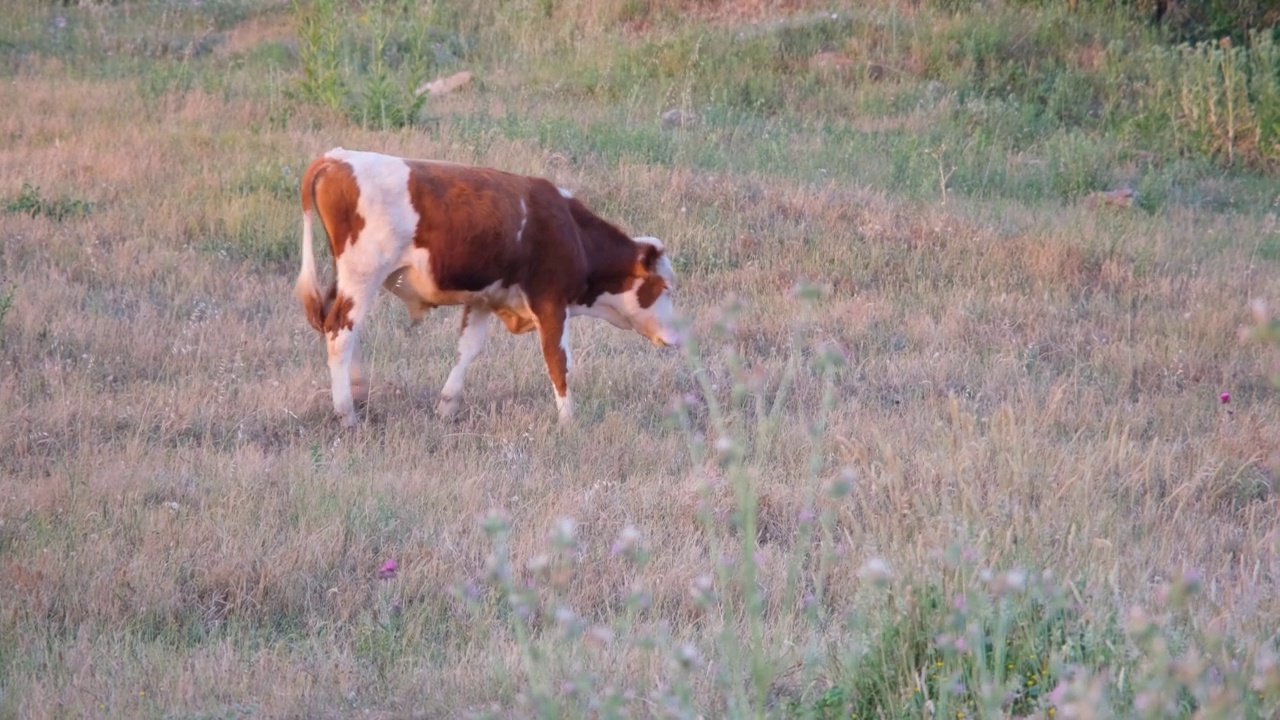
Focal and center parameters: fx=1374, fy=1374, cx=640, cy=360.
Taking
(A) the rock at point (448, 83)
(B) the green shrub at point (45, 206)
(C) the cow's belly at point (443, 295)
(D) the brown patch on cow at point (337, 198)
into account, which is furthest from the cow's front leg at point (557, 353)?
(A) the rock at point (448, 83)

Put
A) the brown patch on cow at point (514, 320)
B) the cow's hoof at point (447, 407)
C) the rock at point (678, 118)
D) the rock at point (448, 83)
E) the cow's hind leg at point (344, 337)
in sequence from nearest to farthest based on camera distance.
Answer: the cow's hind leg at point (344, 337) → the cow's hoof at point (447, 407) → the brown patch on cow at point (514, 320) → the rock at point (678, 118) → the rock at point (448, 83)

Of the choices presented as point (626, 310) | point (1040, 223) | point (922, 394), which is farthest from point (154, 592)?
point (1040, 223)

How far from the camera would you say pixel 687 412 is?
7441mm

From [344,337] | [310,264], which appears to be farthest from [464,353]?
[310,264]

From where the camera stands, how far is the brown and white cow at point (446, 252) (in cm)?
682

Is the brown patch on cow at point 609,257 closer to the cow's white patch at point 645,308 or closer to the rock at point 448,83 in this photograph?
the cow's white patch at point 645,308

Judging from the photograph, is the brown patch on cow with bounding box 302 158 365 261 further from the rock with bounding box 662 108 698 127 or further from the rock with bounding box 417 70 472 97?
the rock with bounding box 417 70 472 97

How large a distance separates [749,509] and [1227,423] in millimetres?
5185

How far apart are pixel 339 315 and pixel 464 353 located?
0.75 metres

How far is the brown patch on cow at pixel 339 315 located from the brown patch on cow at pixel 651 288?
5.37 feet

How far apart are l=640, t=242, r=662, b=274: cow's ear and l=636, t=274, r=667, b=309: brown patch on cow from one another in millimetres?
48

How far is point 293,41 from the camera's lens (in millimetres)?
17406

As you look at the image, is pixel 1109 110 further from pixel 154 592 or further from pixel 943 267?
pixel 154 592

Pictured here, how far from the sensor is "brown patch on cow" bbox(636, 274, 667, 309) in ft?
25.2
